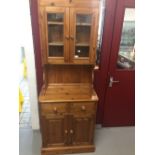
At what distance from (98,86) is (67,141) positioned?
91 cm

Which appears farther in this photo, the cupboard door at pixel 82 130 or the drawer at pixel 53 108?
the cupboard door at pixel 82 130

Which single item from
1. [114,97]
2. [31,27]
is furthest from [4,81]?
[114,97]

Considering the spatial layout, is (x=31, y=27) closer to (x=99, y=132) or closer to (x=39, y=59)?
(x=39, y=59)

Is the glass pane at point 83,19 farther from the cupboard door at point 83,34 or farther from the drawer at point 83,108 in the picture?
the drawer at point 83,108

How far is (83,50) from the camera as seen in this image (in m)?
1.91

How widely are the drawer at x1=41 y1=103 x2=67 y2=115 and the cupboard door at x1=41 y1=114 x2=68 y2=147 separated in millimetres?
67

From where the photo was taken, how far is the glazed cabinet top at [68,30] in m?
1.68

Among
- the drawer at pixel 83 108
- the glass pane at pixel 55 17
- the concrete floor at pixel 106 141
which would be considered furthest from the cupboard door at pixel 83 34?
the concrete floor at pixel 106 141

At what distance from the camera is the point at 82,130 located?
219 centimetres

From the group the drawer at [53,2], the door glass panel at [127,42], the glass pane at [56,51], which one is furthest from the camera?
the door glass panel at [127,42]

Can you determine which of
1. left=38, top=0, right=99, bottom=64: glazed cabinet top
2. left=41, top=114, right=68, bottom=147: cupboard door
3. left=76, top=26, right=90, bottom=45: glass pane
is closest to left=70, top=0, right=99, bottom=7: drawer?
left=38, top=0, right=99, bottom=64: glazed cabinet top

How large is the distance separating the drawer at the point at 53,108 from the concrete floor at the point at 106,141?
69 centimetres

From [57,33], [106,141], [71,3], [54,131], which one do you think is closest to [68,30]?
[57,33]

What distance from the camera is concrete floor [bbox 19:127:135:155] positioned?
7.64 feet
